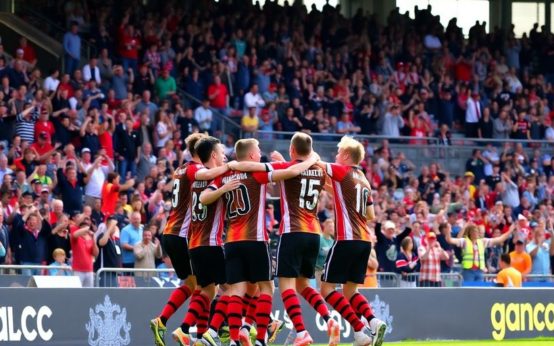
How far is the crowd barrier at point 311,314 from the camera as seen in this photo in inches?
691

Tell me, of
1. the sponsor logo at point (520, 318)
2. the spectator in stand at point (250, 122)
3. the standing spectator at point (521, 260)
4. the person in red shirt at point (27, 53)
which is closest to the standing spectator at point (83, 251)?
the sponsor logo at point (520, 318)

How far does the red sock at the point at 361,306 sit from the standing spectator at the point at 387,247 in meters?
8.86

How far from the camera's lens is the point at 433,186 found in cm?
3109

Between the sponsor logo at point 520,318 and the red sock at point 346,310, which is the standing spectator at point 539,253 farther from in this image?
the red sock at point 346,310

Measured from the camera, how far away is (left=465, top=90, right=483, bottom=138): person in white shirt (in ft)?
116

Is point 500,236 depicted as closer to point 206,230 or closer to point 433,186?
point 433,186

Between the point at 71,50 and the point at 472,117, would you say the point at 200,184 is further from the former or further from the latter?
the point at 472,117

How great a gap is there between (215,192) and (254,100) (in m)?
15.6

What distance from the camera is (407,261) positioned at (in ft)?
80.8

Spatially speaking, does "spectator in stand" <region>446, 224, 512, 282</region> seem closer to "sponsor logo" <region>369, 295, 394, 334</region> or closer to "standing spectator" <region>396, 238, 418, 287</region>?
"standing spectator" <region>396, 238, 418, 287</region>

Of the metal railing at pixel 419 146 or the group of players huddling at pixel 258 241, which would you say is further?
the metal railing at pixel 419 146

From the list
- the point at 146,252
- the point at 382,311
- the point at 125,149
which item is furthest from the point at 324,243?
Answer: the point at 125,149

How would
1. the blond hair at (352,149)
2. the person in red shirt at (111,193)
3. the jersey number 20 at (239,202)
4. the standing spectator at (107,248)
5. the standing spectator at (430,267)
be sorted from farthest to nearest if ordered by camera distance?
the person in red shirt at (111,193) → the standing spectator at (430,267) → the standing spectator at (107,248) → the blond hair at (352,149) → the jersey number 20 at (239,202)

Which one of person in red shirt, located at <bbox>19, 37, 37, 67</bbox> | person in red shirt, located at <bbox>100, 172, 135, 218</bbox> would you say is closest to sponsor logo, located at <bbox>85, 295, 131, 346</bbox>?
person in red shirt, located at <bbox>100, 172, 135, 218</bbox>
